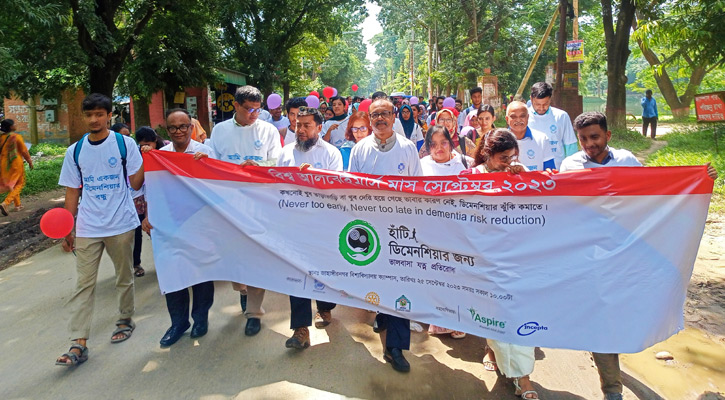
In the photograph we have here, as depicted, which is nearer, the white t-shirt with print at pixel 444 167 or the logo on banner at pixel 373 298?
the logo on banner at pixel 373 298

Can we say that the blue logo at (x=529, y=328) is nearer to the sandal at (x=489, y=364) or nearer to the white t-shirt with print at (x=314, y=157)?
the sandal at (x=489, y=364)

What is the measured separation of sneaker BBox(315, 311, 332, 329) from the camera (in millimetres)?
4512

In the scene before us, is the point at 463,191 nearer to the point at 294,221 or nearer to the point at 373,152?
the point at 373,152

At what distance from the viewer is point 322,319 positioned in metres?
4.55

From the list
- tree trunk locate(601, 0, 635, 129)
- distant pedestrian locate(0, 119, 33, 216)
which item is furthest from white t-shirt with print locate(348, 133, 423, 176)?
tree trunk locate(601, 0, 635, 129)

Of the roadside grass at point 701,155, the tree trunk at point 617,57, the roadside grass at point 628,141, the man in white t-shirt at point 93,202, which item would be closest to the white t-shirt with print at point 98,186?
the man in white t-shirt at point 93,202

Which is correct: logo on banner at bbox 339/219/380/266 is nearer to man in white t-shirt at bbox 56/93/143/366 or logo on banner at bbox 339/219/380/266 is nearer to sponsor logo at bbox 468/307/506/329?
sponsor logo at bbox 468/307/506/329

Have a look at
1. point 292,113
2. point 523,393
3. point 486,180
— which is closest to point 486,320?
point 523,393

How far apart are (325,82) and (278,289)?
56.4 meters

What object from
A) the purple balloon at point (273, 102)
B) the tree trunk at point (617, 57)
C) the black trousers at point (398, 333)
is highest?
the tree trunk at point (617, 57)

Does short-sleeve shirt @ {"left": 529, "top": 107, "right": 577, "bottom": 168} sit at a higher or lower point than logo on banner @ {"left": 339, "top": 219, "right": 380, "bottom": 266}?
higher

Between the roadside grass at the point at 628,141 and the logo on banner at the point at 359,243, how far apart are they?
13514mm

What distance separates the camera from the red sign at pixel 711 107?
11.0 meters

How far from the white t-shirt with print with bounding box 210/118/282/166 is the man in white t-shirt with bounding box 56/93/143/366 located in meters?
0.84
